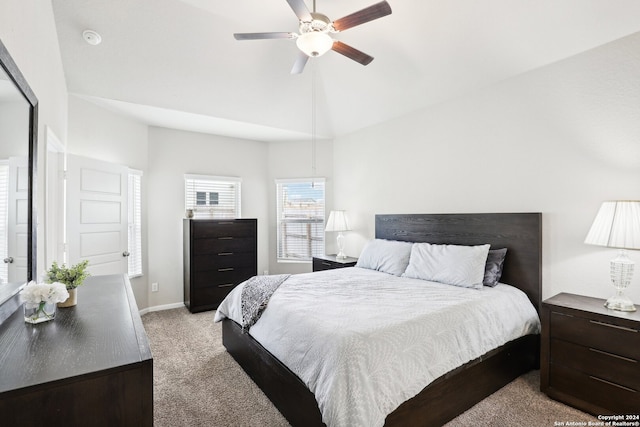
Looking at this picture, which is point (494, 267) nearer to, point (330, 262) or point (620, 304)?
point (620, 304)

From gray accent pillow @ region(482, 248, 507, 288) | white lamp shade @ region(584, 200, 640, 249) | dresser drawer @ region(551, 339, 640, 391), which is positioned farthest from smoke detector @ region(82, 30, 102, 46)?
dresser drawer @ region(551, 339, 640, 391)

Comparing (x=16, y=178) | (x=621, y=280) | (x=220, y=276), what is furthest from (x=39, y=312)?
(x=621, y=280)

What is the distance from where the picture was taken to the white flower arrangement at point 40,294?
1.37m

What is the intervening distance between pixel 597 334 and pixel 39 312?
10.7 feet

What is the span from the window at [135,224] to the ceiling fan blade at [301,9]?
3.15m

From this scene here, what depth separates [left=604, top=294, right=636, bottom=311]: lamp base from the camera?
2209 millimetres

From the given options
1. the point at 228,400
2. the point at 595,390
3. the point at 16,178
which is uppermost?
the point at 16,178

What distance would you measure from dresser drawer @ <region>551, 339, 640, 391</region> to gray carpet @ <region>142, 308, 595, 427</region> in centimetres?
30

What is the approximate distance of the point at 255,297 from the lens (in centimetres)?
Answer: 264

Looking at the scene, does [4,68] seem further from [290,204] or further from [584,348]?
[290,204]

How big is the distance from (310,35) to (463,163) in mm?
2222

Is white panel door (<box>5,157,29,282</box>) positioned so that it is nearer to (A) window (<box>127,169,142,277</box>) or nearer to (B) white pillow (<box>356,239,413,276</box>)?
(A) window (<box>127,169,142,277</box>)

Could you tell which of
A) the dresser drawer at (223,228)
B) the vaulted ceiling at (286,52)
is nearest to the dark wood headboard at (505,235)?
the vaulted ceiling at (286,52)

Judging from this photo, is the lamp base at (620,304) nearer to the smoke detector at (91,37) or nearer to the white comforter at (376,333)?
the white comforter at (376,333)
